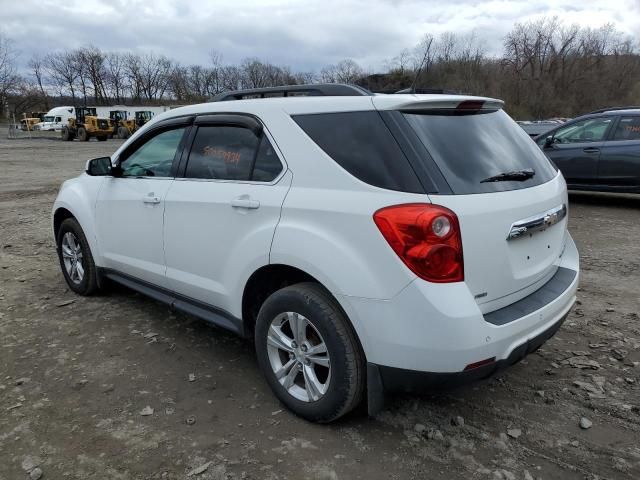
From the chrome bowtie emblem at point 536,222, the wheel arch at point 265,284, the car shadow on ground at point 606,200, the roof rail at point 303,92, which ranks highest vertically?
the roof rail at point 303,92

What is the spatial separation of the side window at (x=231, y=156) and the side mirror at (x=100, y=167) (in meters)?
1.02

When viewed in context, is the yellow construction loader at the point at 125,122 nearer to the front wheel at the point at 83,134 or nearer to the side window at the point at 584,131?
the front wheel at the point at 83,134

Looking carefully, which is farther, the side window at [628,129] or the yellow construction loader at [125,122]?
the yellow construction loader at [125,122]

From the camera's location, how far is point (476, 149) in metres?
2.63

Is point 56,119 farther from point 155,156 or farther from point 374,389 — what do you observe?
point 374,389

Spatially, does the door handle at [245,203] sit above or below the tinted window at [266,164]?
below

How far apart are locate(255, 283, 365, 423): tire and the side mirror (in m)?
2.06

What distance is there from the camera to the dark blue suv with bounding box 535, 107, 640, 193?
853cm

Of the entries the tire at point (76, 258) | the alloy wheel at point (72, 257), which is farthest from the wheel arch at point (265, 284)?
the alloy wheel at point (72, 257)

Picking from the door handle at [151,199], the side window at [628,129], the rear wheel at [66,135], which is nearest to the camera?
the door handle at [151,199]

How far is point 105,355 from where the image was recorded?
12.0 feet

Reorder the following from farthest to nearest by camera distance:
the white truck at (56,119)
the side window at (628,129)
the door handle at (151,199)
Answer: the white truck at (56,119) → the side window at (628,129) → the door handle at (151,199)

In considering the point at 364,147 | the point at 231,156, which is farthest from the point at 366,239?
the point at 231,156

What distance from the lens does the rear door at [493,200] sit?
2.35 meters
